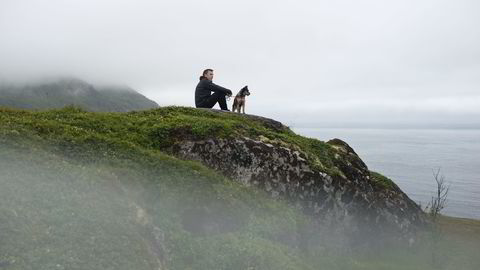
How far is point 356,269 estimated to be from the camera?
2872 cm

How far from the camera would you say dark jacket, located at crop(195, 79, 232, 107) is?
33719 mm

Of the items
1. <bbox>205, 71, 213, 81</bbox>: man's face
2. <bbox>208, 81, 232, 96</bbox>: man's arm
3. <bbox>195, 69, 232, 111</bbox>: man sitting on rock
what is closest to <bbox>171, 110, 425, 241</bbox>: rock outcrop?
<bbox>195, 69, 232, 111</bbox>: man sitting on rock

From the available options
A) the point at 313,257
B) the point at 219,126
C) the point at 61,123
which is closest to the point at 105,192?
the point at 61,123

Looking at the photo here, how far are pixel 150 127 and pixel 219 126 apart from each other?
454cm

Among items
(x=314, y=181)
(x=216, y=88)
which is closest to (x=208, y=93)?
(x=216, y=88)

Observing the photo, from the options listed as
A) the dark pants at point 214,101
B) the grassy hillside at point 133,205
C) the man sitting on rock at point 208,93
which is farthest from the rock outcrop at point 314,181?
the man sitting on rock at point 208,93

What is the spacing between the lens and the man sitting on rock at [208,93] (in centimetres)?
3378

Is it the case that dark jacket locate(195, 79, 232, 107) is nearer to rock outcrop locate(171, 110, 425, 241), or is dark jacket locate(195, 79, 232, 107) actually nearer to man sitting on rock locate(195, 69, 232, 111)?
man sitting on rock locate(195, 69, 232, 111)

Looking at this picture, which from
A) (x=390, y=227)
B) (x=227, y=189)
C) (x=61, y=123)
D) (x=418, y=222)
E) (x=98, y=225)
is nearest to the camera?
(x=98, y=225)

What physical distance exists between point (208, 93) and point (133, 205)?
1796 centimetres

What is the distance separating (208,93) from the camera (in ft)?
114

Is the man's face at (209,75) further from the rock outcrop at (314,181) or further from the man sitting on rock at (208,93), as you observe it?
the rock outcrop at (314,181)

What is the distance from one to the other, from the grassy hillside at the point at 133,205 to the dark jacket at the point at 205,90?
350 cm

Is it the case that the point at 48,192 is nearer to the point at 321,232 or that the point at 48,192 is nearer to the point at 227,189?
the point at 227,189
